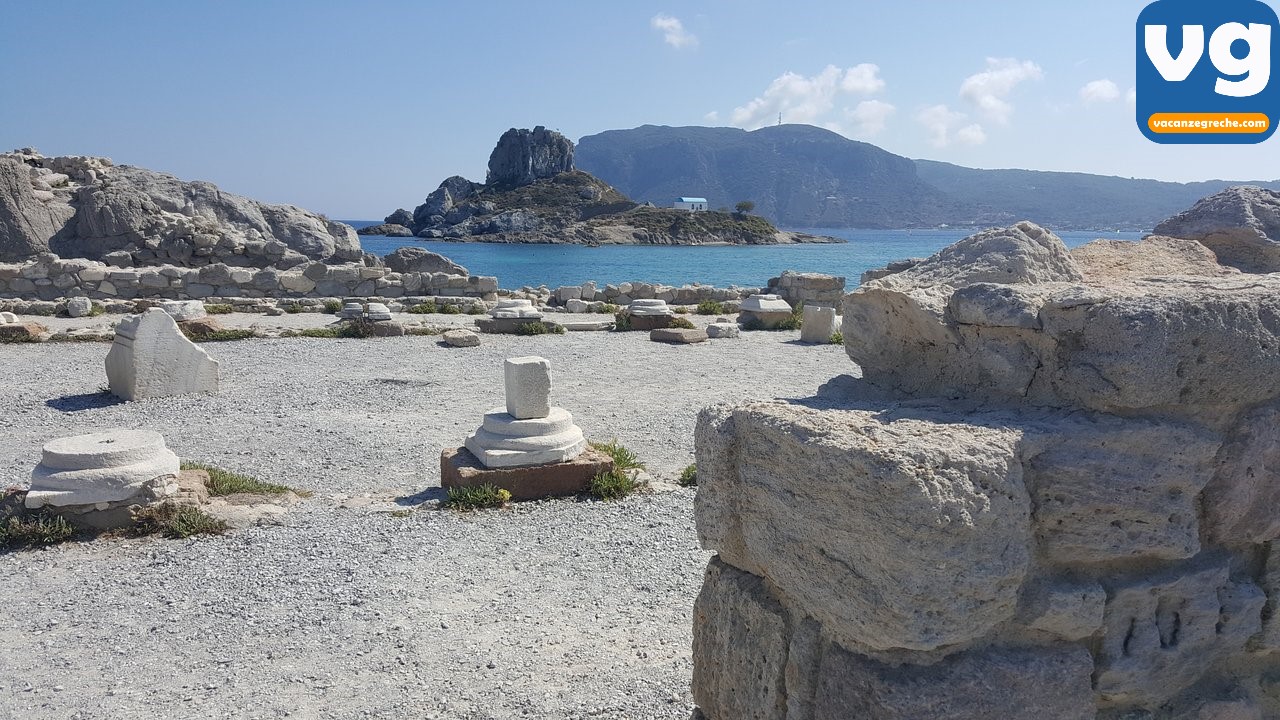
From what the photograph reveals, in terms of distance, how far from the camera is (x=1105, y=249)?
328 cm

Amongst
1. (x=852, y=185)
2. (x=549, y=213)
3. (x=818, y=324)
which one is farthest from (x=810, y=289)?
(x=852, y=185)

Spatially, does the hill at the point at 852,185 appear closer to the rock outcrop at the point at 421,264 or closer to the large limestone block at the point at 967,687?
the rock outcrop at the point at 421,264

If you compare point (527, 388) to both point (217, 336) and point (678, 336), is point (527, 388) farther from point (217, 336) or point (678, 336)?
point (217, 336)

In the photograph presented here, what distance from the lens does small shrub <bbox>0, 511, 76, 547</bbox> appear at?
17.3ft

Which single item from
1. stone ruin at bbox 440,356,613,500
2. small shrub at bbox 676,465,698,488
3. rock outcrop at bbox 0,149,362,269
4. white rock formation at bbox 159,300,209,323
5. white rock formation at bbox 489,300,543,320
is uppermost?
rock outcrop at bbox 0,149,362,269

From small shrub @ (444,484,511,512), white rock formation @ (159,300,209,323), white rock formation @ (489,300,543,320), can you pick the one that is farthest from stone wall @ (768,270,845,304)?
small shrub @ (444,484,511,512)

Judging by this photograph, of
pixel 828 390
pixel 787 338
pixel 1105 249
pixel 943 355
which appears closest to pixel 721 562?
pixel 828 390

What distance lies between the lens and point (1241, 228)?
3.46 m

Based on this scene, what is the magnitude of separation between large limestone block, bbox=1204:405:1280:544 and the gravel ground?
2.09 m

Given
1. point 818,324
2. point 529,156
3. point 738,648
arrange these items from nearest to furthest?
1. point 738,648
2. point 818,324
3. point 529,156

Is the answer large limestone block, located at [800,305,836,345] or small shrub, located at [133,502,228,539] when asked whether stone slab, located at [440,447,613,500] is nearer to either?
small shrub, located at [133,502,228,539]

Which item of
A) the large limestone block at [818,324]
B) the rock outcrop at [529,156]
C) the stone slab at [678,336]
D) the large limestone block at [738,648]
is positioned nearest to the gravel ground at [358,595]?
the large limestone block at [738,648]

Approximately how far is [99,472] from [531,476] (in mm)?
2815

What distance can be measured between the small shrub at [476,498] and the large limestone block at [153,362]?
4.95 m
